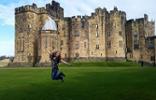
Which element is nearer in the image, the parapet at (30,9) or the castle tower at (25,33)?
the castle tower at (25,33)

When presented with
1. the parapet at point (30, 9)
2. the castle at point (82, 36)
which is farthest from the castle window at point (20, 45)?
the parapet at point (30, 9)

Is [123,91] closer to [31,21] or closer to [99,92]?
[99,92]

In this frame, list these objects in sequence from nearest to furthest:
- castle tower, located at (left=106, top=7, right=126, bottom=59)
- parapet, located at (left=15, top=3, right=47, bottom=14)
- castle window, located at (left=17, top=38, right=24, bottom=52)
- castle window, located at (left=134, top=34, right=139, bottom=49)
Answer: castle window, located at (left=17, top=38, right=24, bottom=52), parapet, located at (left=15, top=3, right=47, bottom=14), castle tower, located at (left=106, top=7, right=126, bottom=59), castle window, located at (left=134, top=34, right=139, bottom=49)

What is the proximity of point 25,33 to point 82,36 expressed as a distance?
1561 centimetres

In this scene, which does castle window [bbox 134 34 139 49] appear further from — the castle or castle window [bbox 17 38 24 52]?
castle window [bbox 17 38 24 52]

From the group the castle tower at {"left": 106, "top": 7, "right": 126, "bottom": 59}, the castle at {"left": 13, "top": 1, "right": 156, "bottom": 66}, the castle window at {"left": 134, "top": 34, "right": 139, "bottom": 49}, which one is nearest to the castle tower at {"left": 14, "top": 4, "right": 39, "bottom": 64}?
the castle at {"left": 13, "top": 1, "right": 156, "bottom": 66}

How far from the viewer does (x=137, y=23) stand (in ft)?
322

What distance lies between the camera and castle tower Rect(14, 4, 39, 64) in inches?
3445

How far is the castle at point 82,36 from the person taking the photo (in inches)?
3465

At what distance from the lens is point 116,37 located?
9100 cm

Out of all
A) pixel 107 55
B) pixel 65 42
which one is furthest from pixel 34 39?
pixel 107 55

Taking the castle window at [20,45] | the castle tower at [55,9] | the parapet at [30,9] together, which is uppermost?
the castle tower at [55,9]

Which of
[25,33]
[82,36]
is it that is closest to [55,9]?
[82,36]

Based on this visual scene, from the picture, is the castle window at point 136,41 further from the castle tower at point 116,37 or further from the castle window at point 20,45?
the castle window at point 20,45
